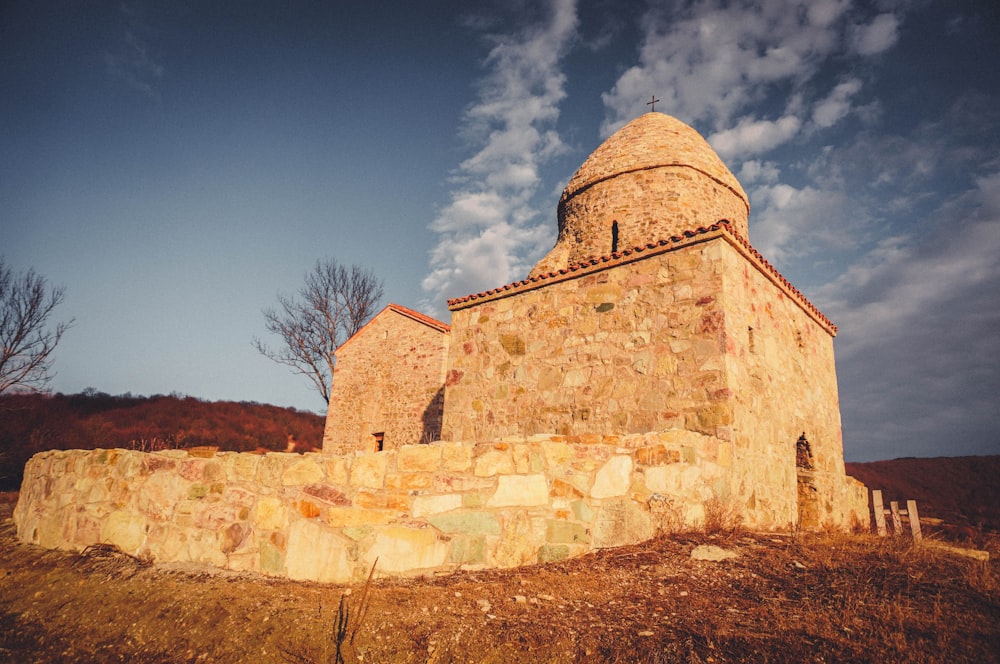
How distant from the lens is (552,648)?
277cm

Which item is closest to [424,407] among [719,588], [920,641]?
[719,588]

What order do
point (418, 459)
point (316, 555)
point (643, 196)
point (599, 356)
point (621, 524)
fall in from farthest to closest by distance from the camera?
point (643, 196), point (599, 356), point (621, 524), point (418, 459), point (316, 555)

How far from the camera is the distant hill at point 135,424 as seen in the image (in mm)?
14570

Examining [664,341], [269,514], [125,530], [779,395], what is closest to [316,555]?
[269,514]

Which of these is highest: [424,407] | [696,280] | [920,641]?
[696,280]

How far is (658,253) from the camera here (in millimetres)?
7723

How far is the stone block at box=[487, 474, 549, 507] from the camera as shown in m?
4.46

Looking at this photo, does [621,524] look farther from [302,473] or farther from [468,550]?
[302,473]

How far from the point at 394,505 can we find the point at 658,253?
216 inches

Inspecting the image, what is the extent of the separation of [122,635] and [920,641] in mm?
4815

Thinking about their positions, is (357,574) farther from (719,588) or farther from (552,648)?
(719,588)

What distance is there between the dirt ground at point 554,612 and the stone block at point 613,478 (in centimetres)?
53

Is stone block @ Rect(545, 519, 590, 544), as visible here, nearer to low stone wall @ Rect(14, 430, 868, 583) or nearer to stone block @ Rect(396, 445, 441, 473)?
low stone wall @ Rect(14, 430, 868, 583)

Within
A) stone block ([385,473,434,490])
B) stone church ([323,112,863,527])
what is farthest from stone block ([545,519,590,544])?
stone block ([385,473,434,490])
